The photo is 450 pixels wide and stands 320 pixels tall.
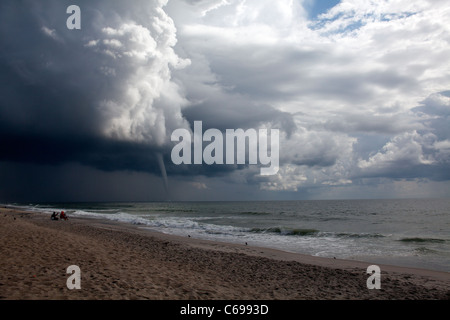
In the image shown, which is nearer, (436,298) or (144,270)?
(436,298)

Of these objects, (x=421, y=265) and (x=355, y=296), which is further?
(x=421, y=265)

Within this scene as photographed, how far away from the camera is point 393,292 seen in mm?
8969

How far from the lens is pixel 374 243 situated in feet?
72.0

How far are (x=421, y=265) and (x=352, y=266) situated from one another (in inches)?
169
